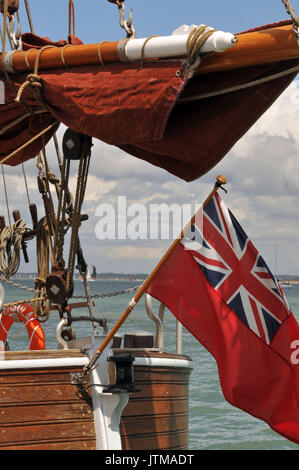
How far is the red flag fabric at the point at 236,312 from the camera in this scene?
20.8 feet

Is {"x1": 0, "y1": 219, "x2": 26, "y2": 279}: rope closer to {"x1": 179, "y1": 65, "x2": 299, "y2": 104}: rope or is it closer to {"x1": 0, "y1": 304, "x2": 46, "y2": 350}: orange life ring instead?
{"x1": 0, "y1": 304, "x2": 46, "y2": 350}: orange life ring

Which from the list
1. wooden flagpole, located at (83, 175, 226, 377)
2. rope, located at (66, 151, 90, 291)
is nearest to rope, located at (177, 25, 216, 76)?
wooden flagpole, located at (83, 175, 226, 377)

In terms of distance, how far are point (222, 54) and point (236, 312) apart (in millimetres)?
2122

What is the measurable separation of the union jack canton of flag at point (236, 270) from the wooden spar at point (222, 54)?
1.13m

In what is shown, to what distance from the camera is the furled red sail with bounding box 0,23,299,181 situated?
6465 mm

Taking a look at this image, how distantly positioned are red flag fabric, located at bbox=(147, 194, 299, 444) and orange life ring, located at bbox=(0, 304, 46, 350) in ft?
7.26

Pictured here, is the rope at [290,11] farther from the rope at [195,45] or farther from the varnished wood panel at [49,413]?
the varnished wood panel at [49,413]

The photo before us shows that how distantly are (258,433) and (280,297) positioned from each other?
9817 mm

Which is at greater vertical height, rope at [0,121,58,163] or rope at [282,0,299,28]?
rope at [282,0,299,28]

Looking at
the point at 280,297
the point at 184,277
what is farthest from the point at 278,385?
the point at 184,277

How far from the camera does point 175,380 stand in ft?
22.4

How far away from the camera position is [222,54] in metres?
6.48

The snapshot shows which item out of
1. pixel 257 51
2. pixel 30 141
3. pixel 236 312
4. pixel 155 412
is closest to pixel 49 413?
pixel 155 412
